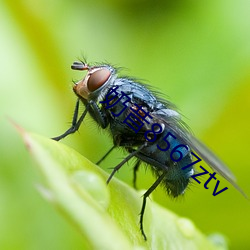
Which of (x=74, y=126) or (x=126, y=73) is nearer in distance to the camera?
(x=74, y=126)

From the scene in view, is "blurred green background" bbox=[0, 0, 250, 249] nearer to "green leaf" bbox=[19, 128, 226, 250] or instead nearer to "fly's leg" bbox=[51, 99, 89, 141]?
"fly's leg" bbox=[51, 99, 89, 141]

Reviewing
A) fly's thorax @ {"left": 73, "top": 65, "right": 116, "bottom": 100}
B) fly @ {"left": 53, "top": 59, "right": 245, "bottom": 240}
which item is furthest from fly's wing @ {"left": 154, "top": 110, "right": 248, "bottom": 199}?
fly's thorax @ {"left": 73, "top": 65, "right": 116, "bottom": 100}

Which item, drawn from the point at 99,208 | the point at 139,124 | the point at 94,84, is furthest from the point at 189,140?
the point at 99,208

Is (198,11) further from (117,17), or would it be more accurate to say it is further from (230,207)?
(230,207)

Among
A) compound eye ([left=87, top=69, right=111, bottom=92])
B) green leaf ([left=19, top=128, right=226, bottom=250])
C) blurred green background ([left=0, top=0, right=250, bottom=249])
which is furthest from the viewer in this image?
blurred green background ([left=0, top=0, right=250, bottom=249])

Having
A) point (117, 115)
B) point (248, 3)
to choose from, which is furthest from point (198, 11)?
point (117, 115)

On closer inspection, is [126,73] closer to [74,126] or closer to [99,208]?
[74,126]
